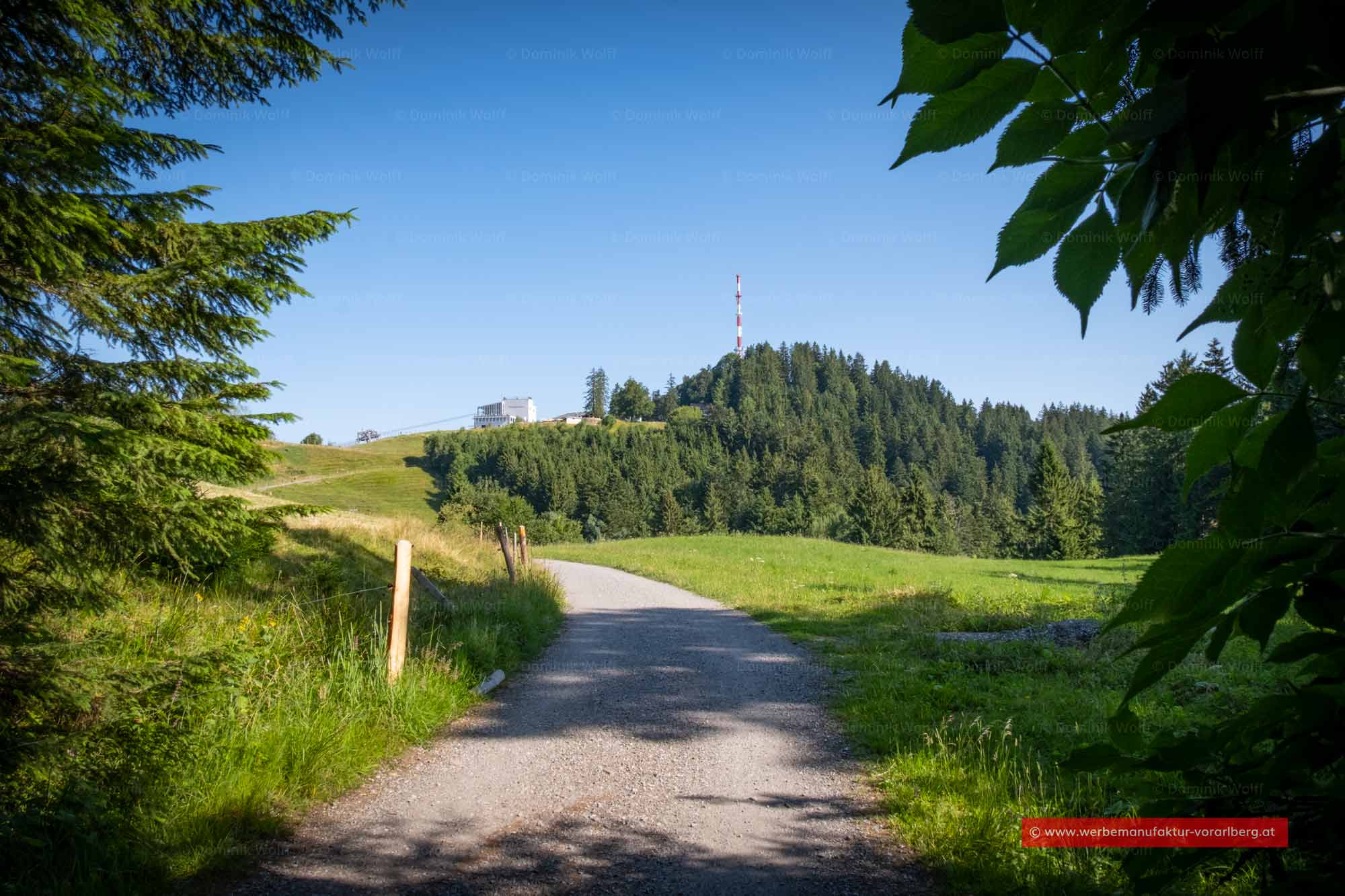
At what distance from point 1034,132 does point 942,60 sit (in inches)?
5.5

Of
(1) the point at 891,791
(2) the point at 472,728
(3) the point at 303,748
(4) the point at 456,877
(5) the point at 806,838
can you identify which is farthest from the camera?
(2) the point at 472,728

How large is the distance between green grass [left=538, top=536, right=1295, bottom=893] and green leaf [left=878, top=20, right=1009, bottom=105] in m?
0.98

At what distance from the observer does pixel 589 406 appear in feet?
566

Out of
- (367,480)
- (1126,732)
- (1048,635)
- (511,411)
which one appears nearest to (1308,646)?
(1126,732)

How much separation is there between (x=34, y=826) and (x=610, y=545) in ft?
114

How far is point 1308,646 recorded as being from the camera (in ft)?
2.84

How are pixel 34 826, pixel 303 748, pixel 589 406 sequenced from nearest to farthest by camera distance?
pixel 34 826 < pixel 303 748 < pixel 589 406

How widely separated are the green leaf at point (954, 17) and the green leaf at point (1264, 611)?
0.67 metres

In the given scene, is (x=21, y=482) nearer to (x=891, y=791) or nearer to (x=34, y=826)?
(x=34, y=826)

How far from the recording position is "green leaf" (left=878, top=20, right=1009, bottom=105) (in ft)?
2.09

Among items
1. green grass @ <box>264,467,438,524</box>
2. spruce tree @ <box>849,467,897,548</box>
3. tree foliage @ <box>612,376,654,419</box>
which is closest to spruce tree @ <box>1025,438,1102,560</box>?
spruce tree @ <box>849,467,897,548</box>

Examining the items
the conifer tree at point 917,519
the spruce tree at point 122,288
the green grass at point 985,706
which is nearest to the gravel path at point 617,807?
the green grass at point 985,706

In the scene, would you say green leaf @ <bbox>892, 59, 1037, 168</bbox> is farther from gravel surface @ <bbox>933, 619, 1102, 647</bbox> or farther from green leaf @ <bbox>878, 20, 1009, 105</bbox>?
gravel surface @ <bbox>933, 619, 1102, 647</bbox>

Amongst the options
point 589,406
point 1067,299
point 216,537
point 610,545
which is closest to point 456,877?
point 216,537
